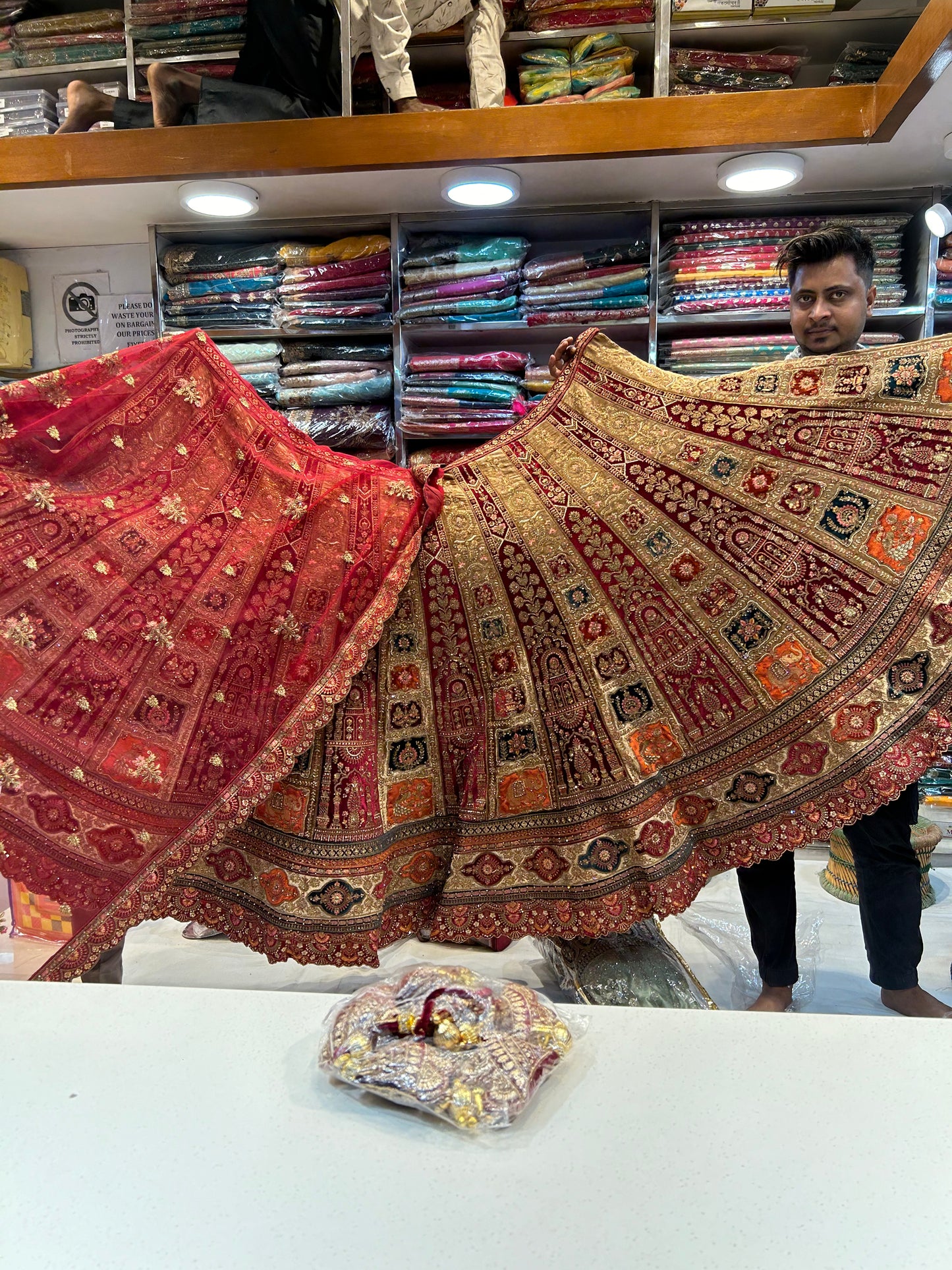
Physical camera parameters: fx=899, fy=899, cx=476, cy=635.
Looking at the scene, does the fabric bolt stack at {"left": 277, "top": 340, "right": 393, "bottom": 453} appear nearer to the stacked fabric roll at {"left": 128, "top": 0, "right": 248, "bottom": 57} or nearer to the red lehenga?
the stacked fabric roll at {"left": 128, "top": 0, "right": 248, "bottom": 57}

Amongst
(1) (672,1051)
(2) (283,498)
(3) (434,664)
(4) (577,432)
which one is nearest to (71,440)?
(2) (283,498)

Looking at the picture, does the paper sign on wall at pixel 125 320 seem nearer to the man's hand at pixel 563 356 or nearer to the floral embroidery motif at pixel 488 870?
the man's hand at pixel 563 356

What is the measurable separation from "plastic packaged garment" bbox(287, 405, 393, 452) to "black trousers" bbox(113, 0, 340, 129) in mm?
915

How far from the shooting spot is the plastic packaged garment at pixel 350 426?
304 cm

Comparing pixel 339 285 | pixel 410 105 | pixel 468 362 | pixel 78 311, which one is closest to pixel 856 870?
pixel 468 362

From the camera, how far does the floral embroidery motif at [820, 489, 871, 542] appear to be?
57.5 inches

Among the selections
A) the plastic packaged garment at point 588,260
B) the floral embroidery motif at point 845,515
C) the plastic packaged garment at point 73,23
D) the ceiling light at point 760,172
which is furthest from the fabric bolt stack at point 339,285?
the floral embroidery motif at point 845,515

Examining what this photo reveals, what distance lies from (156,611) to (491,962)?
1129 millimetres

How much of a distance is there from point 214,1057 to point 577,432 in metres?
1.14

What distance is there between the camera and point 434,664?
152 centimetres

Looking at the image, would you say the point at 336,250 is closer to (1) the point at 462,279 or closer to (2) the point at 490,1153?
(1) the point at 462,279

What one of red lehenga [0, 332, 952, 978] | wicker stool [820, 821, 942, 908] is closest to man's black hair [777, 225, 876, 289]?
red lehenga [0, 332, 952, 978]

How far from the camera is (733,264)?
2910mm

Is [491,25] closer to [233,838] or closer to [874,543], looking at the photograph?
[874,543]
